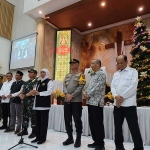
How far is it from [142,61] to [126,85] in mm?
2503

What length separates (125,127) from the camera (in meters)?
3.29

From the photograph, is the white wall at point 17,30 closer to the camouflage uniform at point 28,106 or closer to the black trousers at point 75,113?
the camouflage uniform at point 28,106

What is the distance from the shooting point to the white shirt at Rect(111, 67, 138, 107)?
2230 mm

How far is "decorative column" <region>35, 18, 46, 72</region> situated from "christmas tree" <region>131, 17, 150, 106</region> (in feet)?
14.1

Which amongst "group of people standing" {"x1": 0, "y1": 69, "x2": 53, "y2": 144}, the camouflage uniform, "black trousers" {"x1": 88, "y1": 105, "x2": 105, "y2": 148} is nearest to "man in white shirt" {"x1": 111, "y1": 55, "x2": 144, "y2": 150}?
"black trousers" {"x1": 88, "y1": 105, "x2": 105, "y2": 148}

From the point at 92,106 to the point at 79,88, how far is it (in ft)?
1.27

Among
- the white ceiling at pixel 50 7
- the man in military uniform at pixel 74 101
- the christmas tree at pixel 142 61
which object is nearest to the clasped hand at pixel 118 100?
the man in military uniform at pixel 74 101

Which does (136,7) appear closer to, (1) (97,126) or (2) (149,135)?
(2) (149,135)

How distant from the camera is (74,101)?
2.75 metres

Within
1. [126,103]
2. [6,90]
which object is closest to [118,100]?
[126,103]

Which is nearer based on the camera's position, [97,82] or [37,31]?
[97,82]

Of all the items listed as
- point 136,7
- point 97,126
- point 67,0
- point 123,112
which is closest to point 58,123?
Result: point 97,126

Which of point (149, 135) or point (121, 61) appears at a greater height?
point (121, 61)

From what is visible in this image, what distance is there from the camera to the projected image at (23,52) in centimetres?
811
